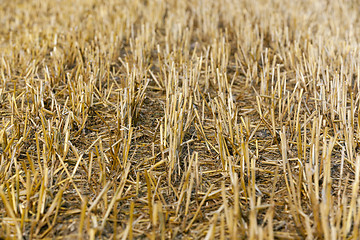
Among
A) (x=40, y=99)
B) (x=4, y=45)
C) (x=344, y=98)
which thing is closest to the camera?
(x=344, y=98)

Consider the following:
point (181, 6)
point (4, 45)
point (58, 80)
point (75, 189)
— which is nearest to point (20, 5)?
point (4, 45)

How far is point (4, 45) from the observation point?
3.19 metres

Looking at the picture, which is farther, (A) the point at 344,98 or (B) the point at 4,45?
(B) the point at 4,45

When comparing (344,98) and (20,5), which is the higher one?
(20,5)

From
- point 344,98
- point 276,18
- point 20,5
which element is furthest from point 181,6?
point 344,98

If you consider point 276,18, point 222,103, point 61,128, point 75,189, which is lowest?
point 75,189

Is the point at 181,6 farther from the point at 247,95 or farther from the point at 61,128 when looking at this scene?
the point at 61,128

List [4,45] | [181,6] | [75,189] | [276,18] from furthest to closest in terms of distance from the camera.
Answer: [181,6]
[276,18]
[4,45]
[75,189]

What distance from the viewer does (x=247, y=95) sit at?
98.3 inches

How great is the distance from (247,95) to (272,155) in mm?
721

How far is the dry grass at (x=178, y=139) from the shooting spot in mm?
1378

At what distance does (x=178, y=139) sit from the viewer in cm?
176

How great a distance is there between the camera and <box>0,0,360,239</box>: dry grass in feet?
4.52

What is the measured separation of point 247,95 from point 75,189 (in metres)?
1.33
